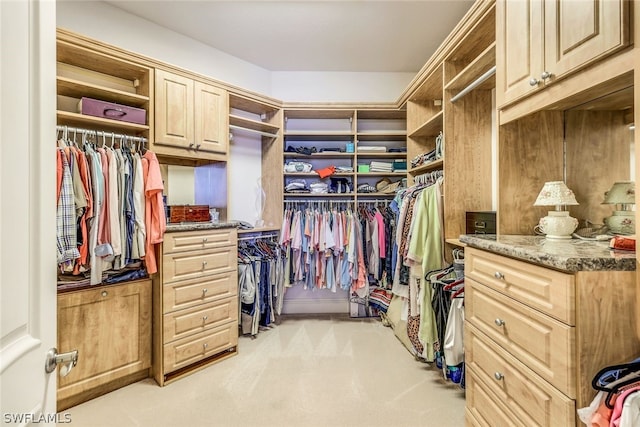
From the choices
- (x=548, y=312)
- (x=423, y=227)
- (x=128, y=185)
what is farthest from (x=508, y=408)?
(x=128, y=185)

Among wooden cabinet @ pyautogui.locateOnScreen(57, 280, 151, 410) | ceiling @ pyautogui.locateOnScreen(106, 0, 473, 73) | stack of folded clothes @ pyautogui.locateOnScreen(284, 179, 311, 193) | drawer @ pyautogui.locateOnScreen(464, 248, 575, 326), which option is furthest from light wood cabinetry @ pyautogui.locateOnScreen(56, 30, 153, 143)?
drawer @ pyautogui.locateOnScreen(464, 248, 575, 326)

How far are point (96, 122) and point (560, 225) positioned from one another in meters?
2.76

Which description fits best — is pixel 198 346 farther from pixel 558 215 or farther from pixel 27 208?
pixel 558 215

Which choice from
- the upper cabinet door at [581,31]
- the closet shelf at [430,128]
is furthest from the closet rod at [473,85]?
the upper cabinet door at [581,31]

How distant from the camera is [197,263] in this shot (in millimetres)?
2363

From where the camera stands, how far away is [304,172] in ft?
11.2

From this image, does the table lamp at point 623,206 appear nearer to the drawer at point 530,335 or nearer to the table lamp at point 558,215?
the table lamp at point 558,215

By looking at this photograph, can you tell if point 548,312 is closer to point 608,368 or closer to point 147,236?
point 608,368

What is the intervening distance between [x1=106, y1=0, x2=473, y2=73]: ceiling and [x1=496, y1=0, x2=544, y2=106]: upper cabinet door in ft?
3.59

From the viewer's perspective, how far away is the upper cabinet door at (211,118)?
2518 mm

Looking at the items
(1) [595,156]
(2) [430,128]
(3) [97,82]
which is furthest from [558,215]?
(3) [97,82]

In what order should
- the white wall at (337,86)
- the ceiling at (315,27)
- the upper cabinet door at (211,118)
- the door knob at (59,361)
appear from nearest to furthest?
the door knob at (59,361) → the ceiling at (315,27) → the upper cabinet door at (211,118) → the white wall at (337,86)

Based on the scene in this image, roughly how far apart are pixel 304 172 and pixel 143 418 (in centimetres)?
247

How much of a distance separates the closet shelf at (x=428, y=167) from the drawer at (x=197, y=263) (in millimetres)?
1823
